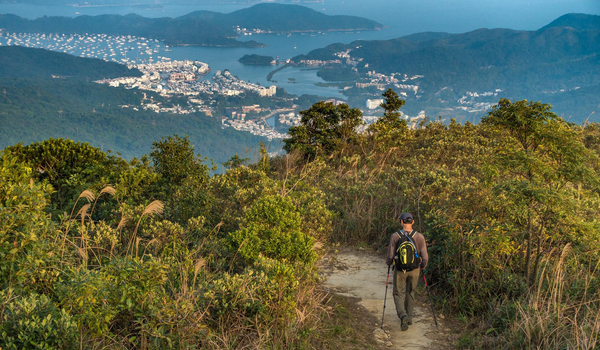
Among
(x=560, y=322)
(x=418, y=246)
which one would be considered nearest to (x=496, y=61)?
(x=418, y=246)

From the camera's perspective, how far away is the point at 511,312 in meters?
4.54

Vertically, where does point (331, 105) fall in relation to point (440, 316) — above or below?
above

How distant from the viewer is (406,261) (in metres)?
4.79

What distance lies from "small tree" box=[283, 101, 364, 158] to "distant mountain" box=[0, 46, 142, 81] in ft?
388

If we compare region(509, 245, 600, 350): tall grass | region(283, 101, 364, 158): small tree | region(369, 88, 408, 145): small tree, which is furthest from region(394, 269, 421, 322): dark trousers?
region(369, 88, 408, 145): small tree

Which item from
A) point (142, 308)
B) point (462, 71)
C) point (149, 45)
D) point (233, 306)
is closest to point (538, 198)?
point (233, 306)

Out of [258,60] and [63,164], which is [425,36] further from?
[63,164]

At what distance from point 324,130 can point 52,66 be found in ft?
441

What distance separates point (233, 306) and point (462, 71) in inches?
5091

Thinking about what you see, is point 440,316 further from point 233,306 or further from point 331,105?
point 331,105

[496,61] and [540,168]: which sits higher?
[496,61]

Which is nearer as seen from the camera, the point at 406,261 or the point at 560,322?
the point at 560,322

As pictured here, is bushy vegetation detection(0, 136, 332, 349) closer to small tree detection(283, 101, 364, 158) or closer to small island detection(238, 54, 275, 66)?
small tree detection(283, 101, 364, 158)

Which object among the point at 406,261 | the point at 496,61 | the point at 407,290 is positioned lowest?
the point at 407,290
